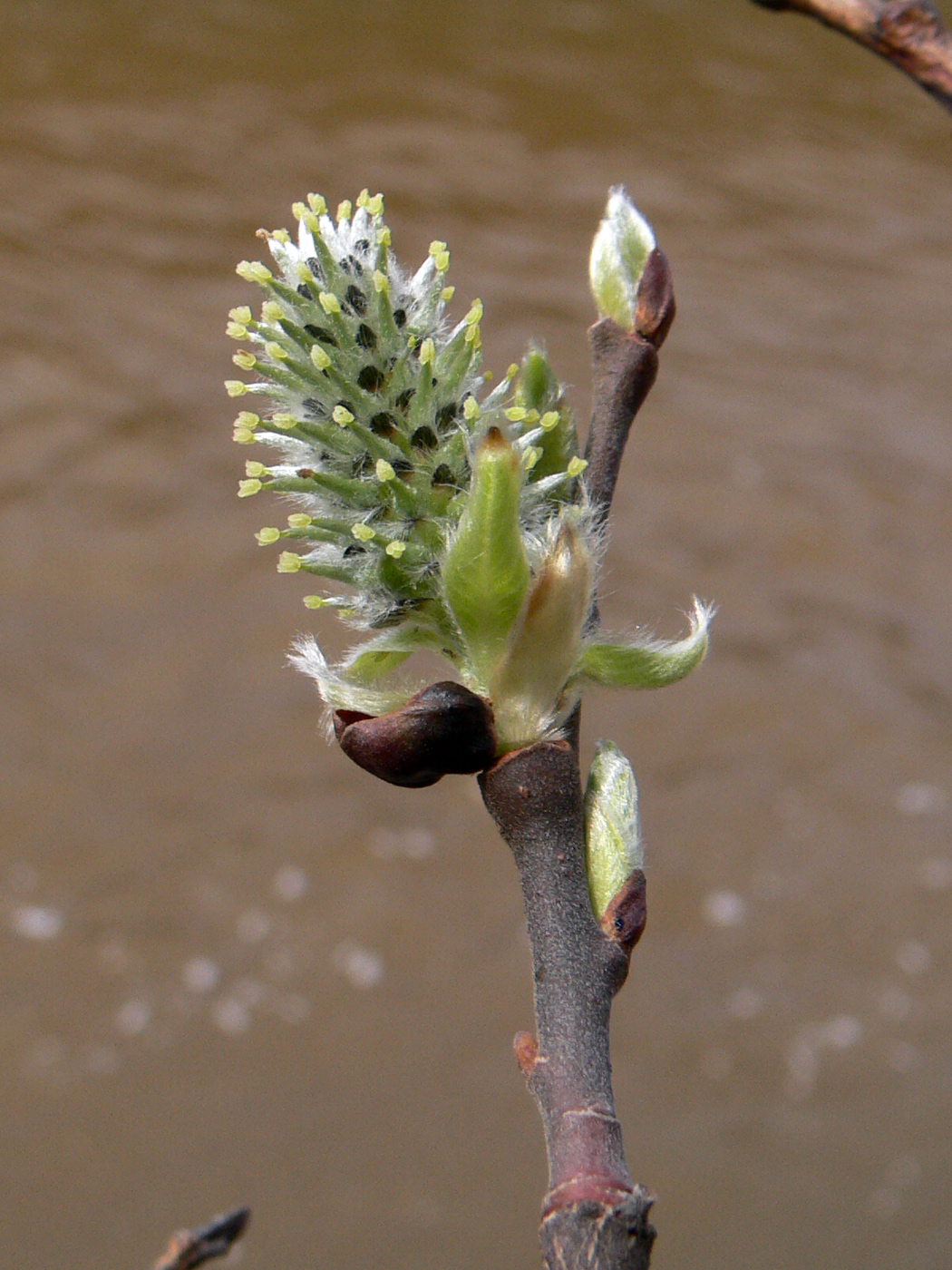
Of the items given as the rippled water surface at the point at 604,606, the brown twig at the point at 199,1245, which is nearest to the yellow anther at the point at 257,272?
the brown twig at the point at 199,1245

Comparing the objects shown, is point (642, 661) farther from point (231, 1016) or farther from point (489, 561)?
point (231, 1016)

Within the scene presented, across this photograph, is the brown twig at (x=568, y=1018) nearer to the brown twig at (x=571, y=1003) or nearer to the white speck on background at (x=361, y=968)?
the brown twig at (x=571, y=1003)

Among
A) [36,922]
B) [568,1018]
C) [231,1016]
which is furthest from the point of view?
[36,922]

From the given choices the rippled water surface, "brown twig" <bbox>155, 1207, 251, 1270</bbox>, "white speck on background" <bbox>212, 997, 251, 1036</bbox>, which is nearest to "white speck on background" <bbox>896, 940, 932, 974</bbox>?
the rippled water surface

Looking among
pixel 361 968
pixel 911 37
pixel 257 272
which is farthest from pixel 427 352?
pixel 361 968

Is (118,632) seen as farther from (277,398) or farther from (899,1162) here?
(277,398)
